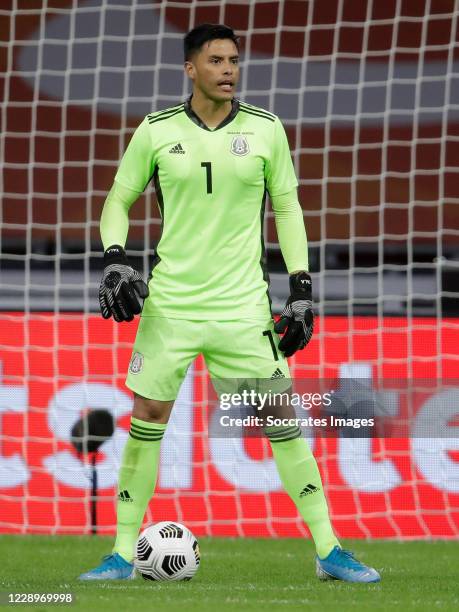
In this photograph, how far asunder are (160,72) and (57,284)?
2367mm

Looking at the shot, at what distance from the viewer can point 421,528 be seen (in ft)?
22.2

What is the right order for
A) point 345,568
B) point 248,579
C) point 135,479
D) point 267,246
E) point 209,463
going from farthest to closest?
point 267,246 < point 209,463 < point 248,579 < point 135,479 < point 345,568

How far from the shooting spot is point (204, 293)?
14.7ft

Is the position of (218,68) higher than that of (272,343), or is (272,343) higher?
(218,68)

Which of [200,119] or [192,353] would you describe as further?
[200,119]

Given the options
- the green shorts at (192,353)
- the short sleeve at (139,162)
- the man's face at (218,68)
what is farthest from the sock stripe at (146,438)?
the man's face at (218,68)

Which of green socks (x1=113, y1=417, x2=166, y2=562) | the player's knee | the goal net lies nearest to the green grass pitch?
green socks (x1=113, y1=417, x2=166, y2=562)

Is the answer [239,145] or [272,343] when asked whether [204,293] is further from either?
[239,145]

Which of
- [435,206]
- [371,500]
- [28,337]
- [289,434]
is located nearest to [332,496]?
[371,500]

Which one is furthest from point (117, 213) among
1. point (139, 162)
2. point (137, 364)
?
point (137, 364)

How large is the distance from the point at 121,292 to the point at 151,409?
38cm

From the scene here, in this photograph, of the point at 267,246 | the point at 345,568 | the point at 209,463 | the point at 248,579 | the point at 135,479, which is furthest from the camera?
the point at 267,246

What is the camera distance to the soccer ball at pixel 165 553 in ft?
14.6

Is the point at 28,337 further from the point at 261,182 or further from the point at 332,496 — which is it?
the point at 261,182
